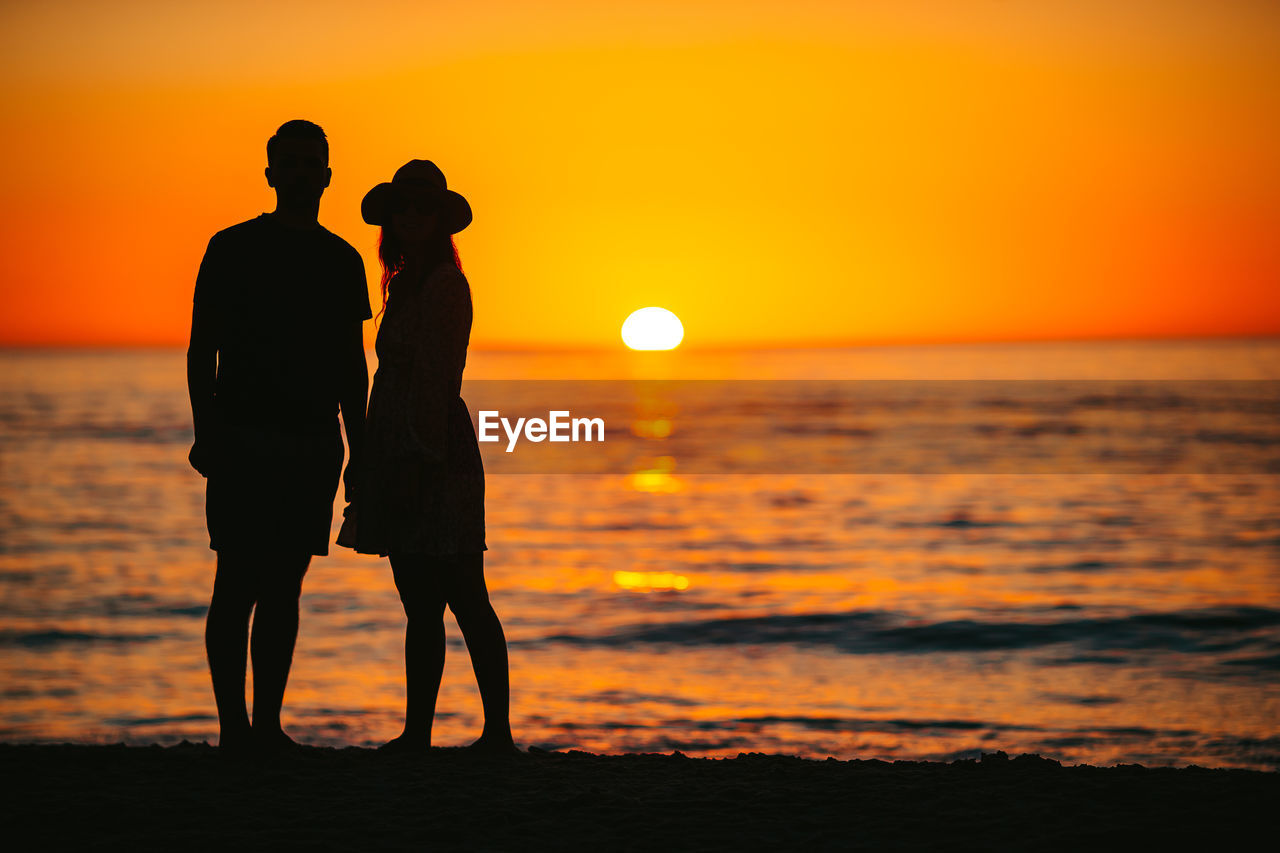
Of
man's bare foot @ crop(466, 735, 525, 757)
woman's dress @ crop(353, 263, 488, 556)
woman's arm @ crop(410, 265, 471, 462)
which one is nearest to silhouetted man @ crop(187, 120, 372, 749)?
woman's dress @ crop(353, 263, 488, 556)

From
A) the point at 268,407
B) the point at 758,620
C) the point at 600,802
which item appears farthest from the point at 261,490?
the point at 758,620

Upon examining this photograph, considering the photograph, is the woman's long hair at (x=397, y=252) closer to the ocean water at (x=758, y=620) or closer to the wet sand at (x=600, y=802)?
the wet sand at (x=600, y=802)

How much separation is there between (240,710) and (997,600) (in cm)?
1005

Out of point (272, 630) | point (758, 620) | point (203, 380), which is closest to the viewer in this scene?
point (203, 380)

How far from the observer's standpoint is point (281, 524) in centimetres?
400

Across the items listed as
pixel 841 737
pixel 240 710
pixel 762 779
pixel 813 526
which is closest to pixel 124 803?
pixel 240 710

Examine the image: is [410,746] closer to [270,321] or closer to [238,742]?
[238,742]

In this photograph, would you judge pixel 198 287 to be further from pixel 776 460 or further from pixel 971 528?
pixel 776 460

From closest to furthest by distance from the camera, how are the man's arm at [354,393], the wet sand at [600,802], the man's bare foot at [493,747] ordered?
the wet sand at [600,802]
the man's arm at [354,393]
the man's bare foot at [493,747]

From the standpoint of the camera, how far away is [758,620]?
12023 mm

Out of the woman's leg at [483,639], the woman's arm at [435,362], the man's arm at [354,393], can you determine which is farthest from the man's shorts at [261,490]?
the woman's leg at [483,639]

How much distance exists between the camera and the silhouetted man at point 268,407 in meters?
3.98

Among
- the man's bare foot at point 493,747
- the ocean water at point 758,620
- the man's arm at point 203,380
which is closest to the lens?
the man's arm at point 203,380

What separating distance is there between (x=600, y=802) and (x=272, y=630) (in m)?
1.19
